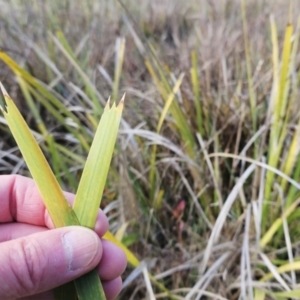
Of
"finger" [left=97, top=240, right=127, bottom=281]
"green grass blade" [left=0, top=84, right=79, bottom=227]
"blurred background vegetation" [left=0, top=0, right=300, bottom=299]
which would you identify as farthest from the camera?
"blurred background vegetation" [left=0, top=0, right=300, bottom=299]

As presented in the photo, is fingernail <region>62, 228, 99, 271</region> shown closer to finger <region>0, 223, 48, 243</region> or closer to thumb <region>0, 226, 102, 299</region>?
thumb <region>0, 226, 102, 299</region>

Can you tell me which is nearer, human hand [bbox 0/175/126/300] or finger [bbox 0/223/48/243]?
human hand [bbox 0/175/126/300]

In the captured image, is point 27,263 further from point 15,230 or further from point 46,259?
point 15,230

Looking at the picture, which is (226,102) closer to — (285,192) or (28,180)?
(285,192)

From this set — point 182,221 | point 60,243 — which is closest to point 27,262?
point 60,243

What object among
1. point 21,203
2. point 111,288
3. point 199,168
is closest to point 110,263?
point 111,288

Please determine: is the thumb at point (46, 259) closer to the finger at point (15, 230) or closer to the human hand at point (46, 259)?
the human hand at point (46, 259)

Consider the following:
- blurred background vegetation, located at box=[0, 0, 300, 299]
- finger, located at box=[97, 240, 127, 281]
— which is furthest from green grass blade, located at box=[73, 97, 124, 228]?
blurred background vegetation, located at box=[0, 0, 300, 299]
